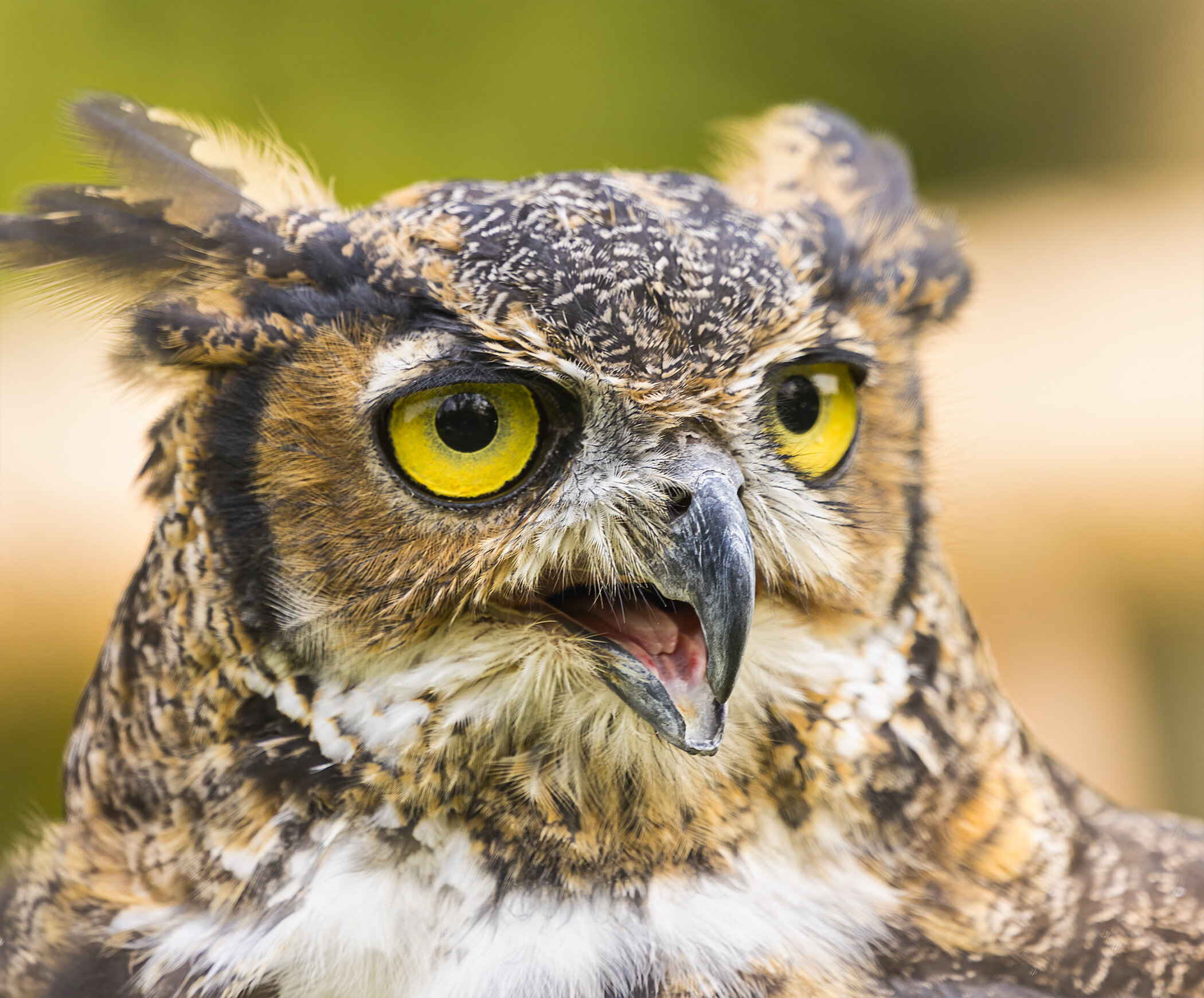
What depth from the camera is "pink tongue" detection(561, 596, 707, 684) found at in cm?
135

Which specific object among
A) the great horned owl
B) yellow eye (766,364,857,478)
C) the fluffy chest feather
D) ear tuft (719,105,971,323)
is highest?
ear tuft (719,105,971,323)

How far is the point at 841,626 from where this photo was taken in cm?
149

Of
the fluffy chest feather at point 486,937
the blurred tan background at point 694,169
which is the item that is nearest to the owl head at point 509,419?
the fluffy chest feather at point 486,937

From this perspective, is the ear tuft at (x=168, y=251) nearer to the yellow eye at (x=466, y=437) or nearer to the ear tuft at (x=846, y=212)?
the yellow eye at (x=466, y=437)

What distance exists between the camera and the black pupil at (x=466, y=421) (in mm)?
1292

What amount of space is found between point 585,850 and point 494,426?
523 mm

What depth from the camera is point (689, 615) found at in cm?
141

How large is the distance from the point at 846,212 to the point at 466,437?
0.83 metres

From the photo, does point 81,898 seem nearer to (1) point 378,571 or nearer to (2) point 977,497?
(1) point 378,571

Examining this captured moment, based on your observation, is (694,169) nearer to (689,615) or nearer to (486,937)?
(689,615)

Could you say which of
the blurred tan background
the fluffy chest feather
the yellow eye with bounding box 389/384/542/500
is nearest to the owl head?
the yellow eye with bounding box 389/384/542/500

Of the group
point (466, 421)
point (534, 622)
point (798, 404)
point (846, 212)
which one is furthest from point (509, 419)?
point (846, 212)

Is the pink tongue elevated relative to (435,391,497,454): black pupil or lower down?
lower down

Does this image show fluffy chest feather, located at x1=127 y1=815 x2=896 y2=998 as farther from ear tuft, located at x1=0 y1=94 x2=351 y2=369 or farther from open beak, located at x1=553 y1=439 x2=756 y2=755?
ear tuft, located at x1=0 y1=94 x2=351 y2=369
